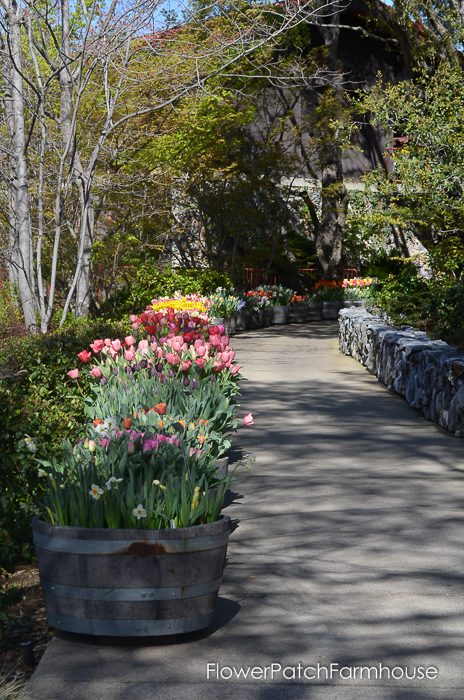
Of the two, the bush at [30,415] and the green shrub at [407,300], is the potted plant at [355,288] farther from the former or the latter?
the bush at [30,415]

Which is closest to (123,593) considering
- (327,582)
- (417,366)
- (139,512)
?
(139,512)

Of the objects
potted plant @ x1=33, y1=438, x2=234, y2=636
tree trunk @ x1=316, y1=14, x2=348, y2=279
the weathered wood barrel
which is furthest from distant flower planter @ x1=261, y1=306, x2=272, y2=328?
the weathered wood barrel

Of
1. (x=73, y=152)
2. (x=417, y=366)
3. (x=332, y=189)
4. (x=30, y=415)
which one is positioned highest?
(x=332, y=189)

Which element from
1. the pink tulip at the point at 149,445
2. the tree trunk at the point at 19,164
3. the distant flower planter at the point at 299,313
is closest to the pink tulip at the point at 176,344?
the tree trunk at the point at 19,164

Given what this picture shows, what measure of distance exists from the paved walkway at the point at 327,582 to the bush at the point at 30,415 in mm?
878

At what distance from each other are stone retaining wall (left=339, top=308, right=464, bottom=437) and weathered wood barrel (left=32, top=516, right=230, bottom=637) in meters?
6.68

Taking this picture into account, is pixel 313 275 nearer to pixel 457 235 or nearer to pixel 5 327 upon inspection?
pixel 457 235

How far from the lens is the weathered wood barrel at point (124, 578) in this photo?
4.98 m

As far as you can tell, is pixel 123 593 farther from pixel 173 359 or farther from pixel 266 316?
pixel 266 316

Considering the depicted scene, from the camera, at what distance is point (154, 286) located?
82.7ft

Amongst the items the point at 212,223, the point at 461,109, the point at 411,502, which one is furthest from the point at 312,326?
the point at 411,502

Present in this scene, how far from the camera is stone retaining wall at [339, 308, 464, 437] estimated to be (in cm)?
1159

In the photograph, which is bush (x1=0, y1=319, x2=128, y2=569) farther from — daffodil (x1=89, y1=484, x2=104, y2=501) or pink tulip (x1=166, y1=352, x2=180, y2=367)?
pink tulip (x1=166, y1=352, x2=180, y2=367)

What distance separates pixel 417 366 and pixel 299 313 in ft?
A: 54.9
